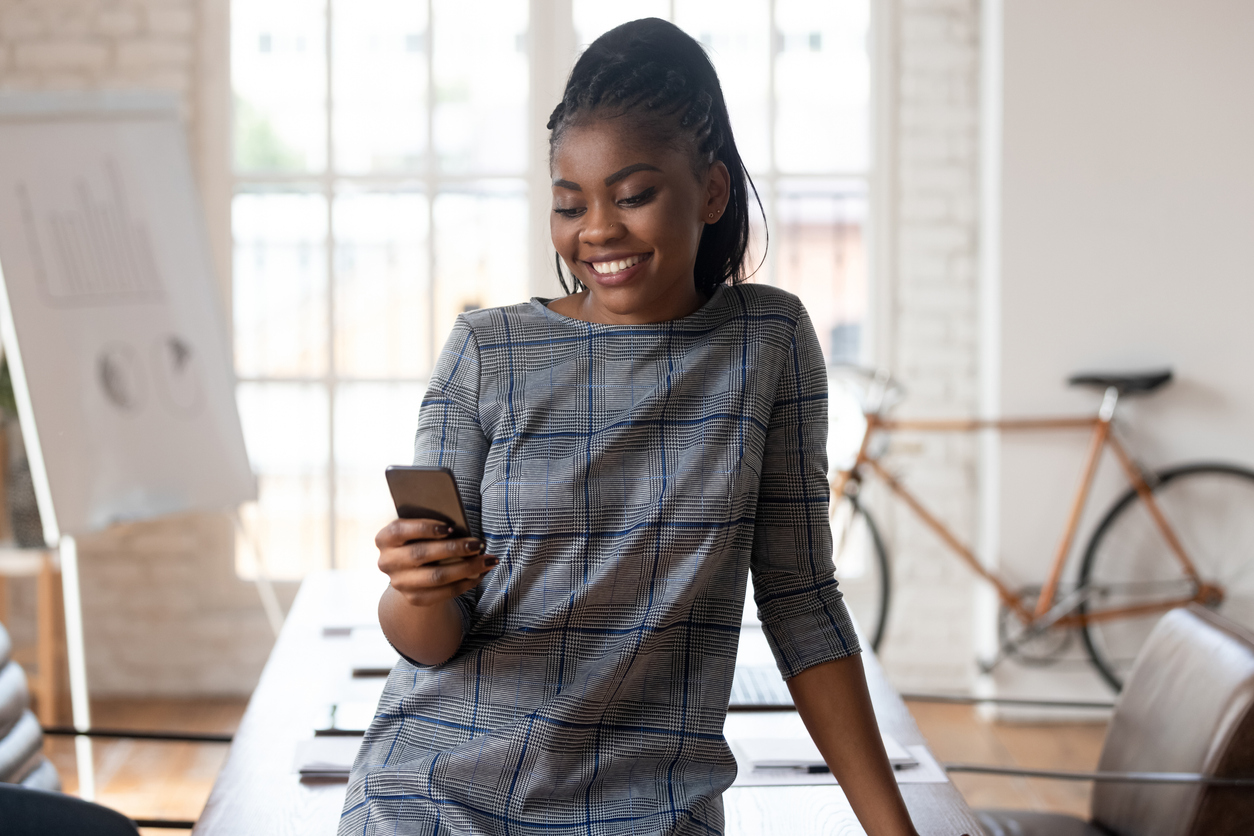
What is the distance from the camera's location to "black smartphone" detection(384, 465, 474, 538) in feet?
2.42

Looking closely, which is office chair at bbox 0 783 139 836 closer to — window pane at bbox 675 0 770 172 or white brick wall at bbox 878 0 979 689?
white brick wall at bbox 878 0 979 689

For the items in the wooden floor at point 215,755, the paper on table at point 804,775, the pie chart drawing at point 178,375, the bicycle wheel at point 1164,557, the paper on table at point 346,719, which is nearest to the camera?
the paper on table at point 804,775

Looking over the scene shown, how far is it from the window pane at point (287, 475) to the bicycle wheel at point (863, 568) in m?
1.73

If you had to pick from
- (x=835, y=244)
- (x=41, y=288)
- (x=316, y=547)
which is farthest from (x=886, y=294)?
(x=41, y=288)

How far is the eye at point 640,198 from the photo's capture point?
0.85 meters

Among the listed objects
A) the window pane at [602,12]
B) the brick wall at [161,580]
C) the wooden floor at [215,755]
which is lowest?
the wooden floor at [215,755]

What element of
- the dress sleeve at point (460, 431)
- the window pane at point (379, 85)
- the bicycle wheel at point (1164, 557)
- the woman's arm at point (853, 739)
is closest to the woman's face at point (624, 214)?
the dress sleeve at point (460, 431)

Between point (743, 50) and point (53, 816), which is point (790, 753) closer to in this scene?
point (53, 816)

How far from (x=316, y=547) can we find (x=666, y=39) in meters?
3.17

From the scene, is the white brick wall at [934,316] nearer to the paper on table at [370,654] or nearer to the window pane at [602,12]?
the window pane at [602,12]

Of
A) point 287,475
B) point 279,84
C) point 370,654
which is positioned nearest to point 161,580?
point 287,475

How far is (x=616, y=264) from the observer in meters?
0.86

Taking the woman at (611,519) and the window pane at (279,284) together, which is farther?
the window pane at (279,284)

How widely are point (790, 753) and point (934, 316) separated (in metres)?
2.53
